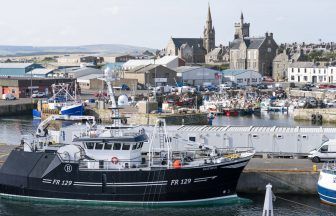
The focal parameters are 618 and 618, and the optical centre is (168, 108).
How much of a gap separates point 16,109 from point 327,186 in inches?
1934

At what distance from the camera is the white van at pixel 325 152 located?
3022cm

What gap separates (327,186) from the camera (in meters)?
25.9

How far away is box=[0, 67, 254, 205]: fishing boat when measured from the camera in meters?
26.9

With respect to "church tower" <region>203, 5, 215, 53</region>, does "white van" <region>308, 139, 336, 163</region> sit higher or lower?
lower

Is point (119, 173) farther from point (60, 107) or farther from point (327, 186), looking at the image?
point (60, 107)

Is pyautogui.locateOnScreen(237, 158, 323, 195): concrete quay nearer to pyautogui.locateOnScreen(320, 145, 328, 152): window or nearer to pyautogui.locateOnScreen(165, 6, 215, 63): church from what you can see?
pyautogui.locateOnScreen(320, 145, 328, 152): window

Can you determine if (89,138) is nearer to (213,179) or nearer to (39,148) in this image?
(39,148)

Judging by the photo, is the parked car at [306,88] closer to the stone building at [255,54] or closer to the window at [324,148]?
the stone building at [255,54]

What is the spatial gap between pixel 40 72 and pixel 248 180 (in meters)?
81.9

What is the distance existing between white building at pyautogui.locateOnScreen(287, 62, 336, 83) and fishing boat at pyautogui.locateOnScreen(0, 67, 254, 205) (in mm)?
72769

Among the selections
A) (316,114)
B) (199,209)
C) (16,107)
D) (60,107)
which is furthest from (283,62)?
(199,209)

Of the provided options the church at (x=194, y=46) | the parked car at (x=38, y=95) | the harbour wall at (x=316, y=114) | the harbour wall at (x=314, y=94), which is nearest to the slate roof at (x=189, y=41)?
the church at (x=194, y=46)

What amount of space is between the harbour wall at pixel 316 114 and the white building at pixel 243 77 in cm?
3183

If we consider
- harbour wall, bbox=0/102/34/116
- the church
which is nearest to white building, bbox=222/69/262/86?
the church
